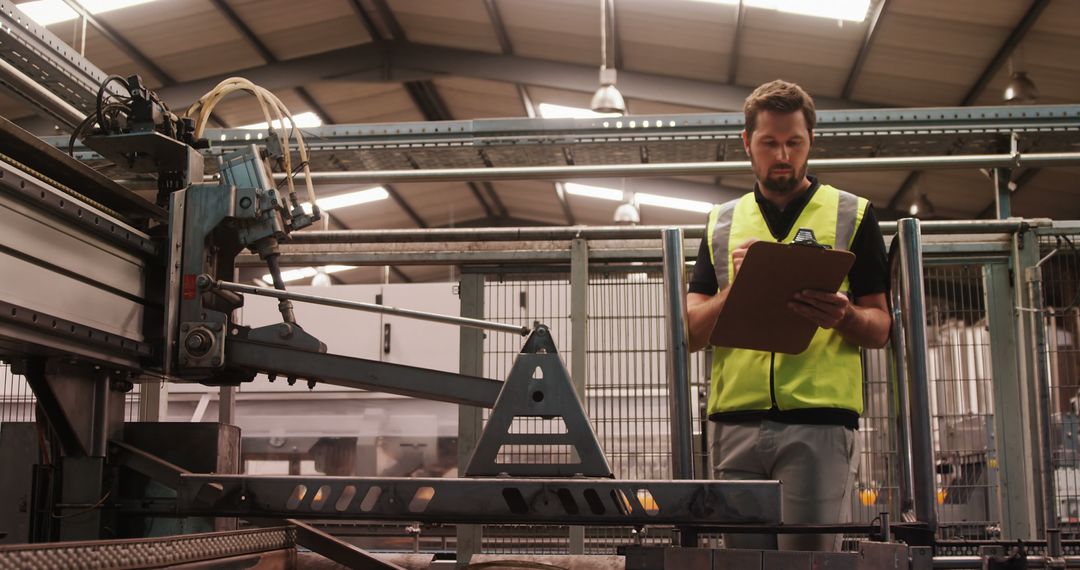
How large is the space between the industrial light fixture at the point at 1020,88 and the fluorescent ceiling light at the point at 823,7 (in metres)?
1.18

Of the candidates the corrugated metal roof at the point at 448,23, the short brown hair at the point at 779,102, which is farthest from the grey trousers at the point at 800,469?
the corrugated metal roof at the point at 448,23

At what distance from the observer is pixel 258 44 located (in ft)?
32.0

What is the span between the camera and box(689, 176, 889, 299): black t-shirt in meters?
2.02

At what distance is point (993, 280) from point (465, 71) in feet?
24.8

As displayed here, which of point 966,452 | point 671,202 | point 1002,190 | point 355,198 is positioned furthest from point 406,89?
point 966,452

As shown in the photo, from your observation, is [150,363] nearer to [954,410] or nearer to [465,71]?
[954,410]

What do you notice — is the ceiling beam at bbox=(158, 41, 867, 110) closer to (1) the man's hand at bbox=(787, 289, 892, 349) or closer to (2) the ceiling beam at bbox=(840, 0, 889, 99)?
(2) the ceiling beam at bbox=(840, 0, 889, 99)

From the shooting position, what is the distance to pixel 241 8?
8.83 metres

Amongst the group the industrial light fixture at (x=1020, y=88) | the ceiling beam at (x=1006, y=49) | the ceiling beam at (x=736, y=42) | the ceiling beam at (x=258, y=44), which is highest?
the ceiling beam at (x=258, y=44)

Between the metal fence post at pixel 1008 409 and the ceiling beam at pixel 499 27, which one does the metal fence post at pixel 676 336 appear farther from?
the ceiling beam at pixel 499 27

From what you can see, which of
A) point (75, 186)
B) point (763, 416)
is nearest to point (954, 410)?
point (763, 416)

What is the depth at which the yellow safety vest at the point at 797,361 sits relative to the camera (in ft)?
6.34

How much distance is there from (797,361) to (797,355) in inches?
0.5

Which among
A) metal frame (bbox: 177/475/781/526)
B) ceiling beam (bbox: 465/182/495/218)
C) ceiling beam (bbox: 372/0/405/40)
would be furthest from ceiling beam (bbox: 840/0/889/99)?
ceiling beam (bbox: 465/182/495/218)
